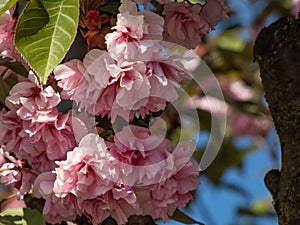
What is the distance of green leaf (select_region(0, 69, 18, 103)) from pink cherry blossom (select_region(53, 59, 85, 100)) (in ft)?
0.60

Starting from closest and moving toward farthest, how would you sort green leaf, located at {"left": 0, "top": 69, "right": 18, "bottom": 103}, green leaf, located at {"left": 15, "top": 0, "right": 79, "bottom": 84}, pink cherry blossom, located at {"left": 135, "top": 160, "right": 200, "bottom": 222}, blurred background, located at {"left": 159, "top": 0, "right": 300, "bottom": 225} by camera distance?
green leaf, located at {"left": 15, "top": 0, "right": 79, "bottom": 84} < pink cherry blossom, located at {"left": 135, "top": 160, "right": 200, "bottom": 222} < green leaf, located at {"left": 0, "top": 69, "right": 18, "bottom": 103} < blurred background, located at {"left": 159, "top": 0, "right": 300, "bottom": 225}

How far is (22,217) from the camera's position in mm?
1378

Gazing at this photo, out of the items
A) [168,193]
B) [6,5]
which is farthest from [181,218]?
[6,5]

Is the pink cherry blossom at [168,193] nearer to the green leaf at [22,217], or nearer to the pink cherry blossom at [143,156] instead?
the pink cherry blossom at [143,156]

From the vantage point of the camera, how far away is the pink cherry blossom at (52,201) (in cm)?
126

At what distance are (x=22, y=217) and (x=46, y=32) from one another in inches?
13.8

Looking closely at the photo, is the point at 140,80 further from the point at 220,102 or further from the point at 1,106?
the point at 220,102

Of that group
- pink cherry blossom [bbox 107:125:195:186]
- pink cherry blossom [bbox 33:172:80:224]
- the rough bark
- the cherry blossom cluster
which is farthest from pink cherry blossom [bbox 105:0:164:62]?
the rough bark

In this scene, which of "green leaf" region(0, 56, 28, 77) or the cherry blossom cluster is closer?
the cherry blossom cluster

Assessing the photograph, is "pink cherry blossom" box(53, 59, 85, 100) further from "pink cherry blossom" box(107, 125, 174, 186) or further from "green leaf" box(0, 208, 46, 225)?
"green leaf" box(0, 208, 46, 225)

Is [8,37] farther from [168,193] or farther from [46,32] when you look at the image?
[168,193]

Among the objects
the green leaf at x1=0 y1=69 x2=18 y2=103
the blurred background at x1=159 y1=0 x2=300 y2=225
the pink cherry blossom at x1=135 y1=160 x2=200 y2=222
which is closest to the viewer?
the pink cherry blossom at x1=135 y1=160 x2=200 y2=222

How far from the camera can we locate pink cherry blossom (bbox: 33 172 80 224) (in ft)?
4.14

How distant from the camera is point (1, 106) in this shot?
4.62 ft
